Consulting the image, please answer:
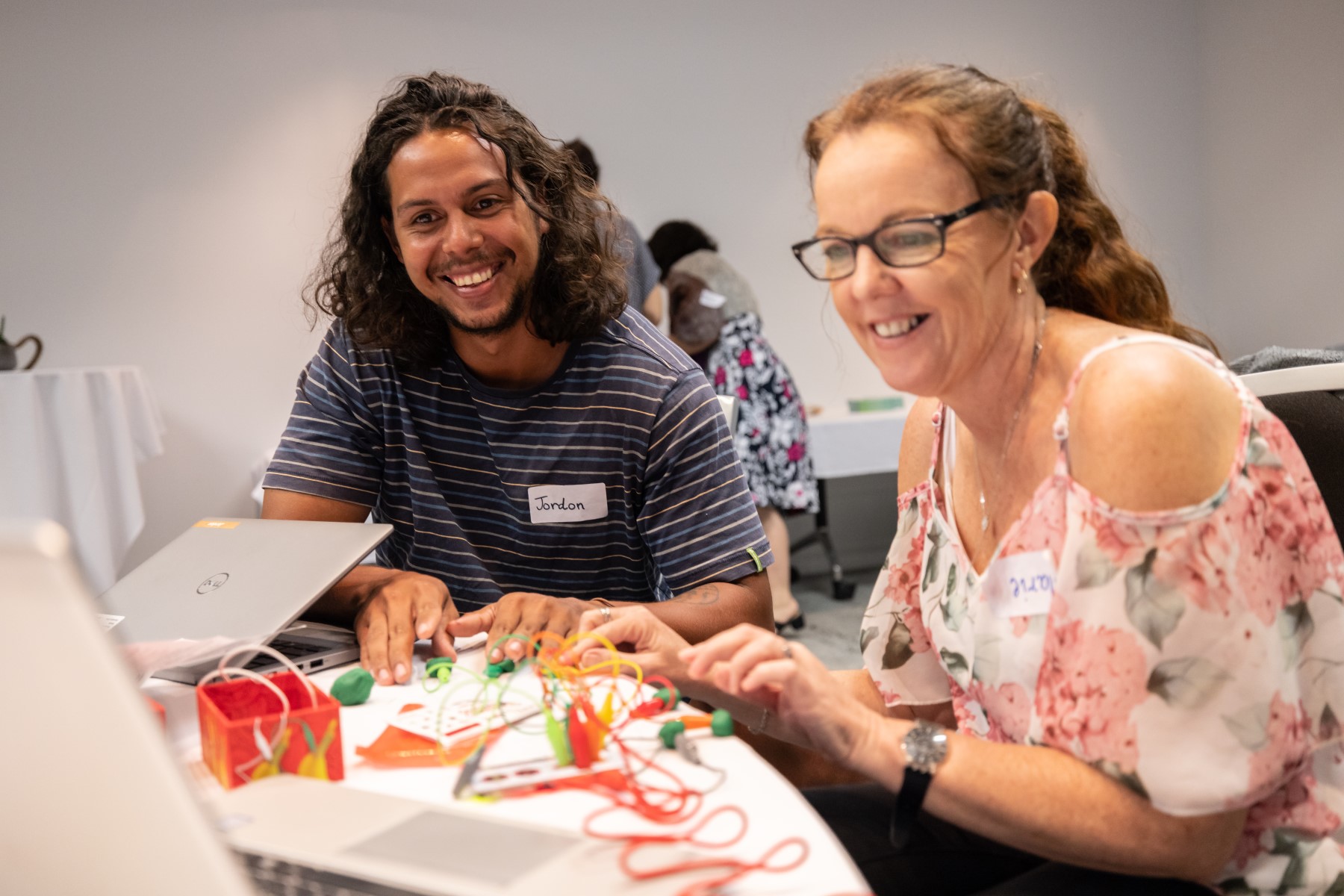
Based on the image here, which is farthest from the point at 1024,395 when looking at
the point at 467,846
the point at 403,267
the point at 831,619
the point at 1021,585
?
the point at 831,619

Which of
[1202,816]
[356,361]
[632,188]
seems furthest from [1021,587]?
[632,188]

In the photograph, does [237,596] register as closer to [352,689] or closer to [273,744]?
[352,689]

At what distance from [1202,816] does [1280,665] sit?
0.14 metres

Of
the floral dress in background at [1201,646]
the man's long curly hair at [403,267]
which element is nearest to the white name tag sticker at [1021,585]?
the floral dress in background at [1201,646]

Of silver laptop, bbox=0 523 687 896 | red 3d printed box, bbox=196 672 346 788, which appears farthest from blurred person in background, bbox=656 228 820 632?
silver laptop, bbox=0 523 687 896

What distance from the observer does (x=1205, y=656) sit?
0.87m

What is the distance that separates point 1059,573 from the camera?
95cm

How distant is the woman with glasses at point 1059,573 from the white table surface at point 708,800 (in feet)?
0.30

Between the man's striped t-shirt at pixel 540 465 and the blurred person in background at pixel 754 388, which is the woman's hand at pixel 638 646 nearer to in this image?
the man's striped t-shirt at pixel 540 465

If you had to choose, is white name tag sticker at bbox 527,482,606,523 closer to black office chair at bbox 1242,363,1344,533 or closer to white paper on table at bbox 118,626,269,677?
white paper on table at bbox 118,626,269,677

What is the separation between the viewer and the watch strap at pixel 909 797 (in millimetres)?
919

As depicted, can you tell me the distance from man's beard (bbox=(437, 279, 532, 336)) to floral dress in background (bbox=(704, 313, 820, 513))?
2.67 m

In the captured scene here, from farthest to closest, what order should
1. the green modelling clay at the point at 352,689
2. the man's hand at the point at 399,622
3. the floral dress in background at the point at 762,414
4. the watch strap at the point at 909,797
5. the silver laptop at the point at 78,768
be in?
the floral dress in background at the point at 762,414 → the man's hand at the point at 399,622 → the green modelling clay at the point at 352,689 → the watch strap at the point at 909,797 → the silver laptop at the point at 78,768

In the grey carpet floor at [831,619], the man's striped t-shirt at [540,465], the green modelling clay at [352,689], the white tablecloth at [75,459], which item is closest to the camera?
the green modelling clay at [352,689]
